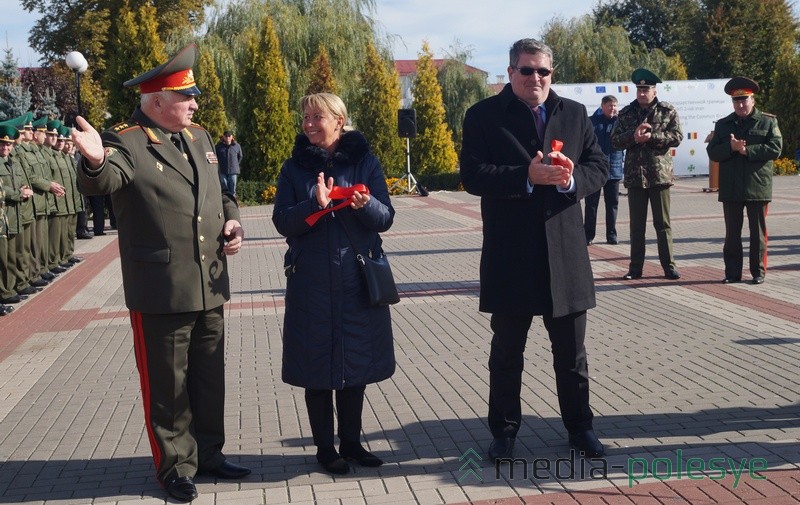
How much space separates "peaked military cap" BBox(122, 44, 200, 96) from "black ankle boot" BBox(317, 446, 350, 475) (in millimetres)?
1876

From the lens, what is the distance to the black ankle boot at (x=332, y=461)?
4.82 meters

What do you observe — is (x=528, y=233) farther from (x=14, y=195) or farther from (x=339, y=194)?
(x=14, y=195)

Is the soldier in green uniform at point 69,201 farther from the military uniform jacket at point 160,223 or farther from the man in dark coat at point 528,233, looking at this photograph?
the man in dark coat at point 528,233

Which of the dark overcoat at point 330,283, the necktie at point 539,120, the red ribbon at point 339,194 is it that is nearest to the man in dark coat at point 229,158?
the dark overcoat at point 330,283

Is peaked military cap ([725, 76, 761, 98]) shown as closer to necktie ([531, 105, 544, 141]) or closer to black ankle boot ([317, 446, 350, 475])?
necktie ([531, 105, 544, 141])

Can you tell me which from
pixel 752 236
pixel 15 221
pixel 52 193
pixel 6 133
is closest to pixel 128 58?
pixel 52 193

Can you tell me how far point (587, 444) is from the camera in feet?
Result: 16.2

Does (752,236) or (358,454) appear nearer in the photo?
(358,454)

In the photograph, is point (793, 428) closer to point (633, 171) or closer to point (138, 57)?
point (633, 171)

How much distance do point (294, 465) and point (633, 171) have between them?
6.93m

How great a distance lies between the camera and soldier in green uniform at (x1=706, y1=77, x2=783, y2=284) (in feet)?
33.0

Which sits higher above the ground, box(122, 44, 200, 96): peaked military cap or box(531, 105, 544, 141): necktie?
box(122, 44, 200, 96): peaked military cap

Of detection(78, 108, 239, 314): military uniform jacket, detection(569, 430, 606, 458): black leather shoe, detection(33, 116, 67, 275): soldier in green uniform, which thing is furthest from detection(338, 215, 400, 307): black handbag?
detection(33, 116, 67, 275): soldier in green uniform

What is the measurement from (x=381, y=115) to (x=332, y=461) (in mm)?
28019
